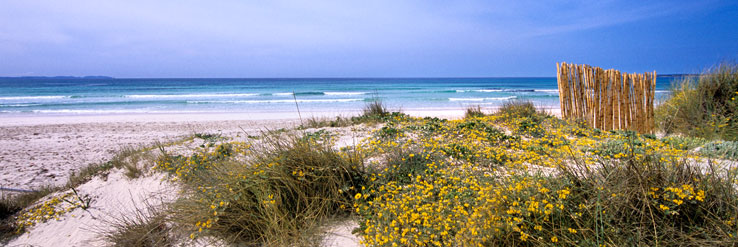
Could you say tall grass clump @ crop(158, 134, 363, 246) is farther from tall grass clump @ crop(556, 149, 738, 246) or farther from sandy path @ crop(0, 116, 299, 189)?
sandy path @ crop(0, 116, 299, 189)

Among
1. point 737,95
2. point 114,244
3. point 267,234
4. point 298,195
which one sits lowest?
point 114,244

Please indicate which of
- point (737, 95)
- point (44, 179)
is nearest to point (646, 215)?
point (737, 95)

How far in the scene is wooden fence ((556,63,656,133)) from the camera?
698 cm

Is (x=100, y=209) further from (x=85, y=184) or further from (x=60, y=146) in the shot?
(x=60, y=146)

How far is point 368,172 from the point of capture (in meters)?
3.74

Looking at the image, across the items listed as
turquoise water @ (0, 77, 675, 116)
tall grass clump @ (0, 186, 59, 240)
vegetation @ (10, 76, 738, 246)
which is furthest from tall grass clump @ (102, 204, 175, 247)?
turquoise water @ (0, 77, 675, 116)

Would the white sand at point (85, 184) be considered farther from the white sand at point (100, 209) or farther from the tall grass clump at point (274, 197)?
the tall grass clump at point (274, 197)

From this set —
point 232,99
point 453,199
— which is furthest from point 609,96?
point 232,99

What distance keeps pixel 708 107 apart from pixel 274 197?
9.04 m

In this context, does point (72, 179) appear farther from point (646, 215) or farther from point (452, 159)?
point (646, 215)

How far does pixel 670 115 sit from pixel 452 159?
668 centimetres

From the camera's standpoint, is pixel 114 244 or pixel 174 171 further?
pixel 174 171

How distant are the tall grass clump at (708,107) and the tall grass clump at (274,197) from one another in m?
6.94

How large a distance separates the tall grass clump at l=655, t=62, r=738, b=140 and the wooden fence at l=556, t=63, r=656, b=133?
577mm
